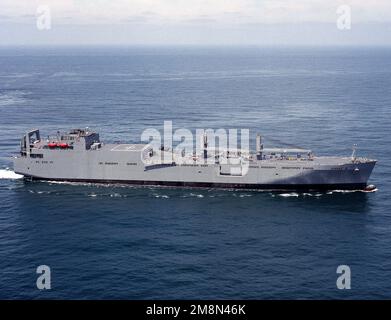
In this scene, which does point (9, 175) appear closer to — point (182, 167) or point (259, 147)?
point (182, 167)

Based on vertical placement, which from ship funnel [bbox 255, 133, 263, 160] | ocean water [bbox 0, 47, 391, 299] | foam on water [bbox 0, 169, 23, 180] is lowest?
ocean water [bbox 0, 47, 391, 299]

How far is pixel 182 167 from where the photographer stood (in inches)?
2776

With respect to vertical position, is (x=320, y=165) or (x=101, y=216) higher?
(x=320, y=165)

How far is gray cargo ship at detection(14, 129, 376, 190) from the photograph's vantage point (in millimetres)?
68375

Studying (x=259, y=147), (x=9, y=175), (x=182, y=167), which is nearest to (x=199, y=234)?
(x=182, y=167)

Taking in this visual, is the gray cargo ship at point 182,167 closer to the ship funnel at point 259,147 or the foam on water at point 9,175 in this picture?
the ship funnel at point 259,147

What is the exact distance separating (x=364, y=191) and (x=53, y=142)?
154 ft

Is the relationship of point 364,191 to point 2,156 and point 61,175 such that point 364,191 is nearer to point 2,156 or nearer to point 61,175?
point 61,175

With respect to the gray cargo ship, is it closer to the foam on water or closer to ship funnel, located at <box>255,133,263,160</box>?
ship funnel, located at <box>255,133,263,160</box>

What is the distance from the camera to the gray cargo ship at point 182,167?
68375mm

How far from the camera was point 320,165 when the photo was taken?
6781cm

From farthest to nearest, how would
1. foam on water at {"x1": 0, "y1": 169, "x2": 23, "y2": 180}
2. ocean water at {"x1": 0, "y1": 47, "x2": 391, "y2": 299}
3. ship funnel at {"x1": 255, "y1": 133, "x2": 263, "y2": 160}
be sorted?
foam on water at {"x1": 0, "y1": 169, "x2": 23, "y2": 180}, ship funnel at {"x1": 255, "y1": 133, "x2": 263, "y2": 160}, ocean water at {"x1": 0, "y1": 47, "x2": 391, "y2": 299}

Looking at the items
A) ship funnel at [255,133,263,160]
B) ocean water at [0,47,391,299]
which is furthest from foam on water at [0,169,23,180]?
ship funnel at [255,133,263,160]
